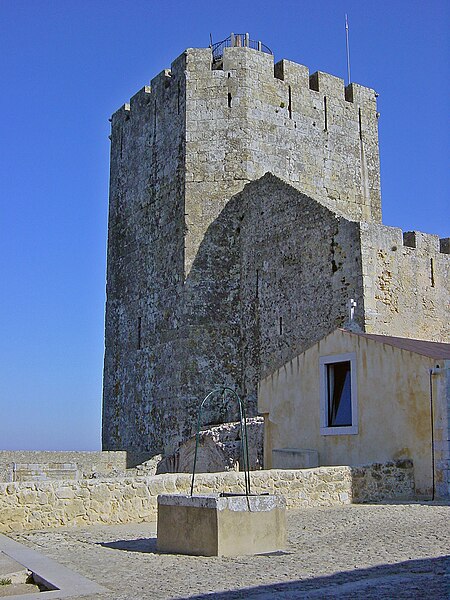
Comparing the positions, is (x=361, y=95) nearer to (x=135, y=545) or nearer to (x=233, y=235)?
(x=233, y=235)

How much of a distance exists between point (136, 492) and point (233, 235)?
1147 cm

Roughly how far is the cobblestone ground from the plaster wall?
228 centimetres

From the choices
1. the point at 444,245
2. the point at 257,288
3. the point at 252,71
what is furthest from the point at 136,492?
the point at 252,71

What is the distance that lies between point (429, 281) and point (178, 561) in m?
11.7

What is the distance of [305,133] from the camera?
21328mm

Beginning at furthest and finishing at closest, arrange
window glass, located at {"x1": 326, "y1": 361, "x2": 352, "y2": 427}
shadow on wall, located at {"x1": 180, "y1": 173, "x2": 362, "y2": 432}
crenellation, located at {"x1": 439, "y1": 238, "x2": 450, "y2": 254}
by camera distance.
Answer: crenellation, located at {"x1": 439, "y1": 238, "x2": 450, "y2": 254} < shadow on wall, located at {"x1": 180, "y1": 173, "x2": 362, "y2": 432} < window glass, located at {"x1": 326, "y1": 361, "x2": 352, "y2": 427}

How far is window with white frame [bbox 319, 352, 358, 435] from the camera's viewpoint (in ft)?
40.2

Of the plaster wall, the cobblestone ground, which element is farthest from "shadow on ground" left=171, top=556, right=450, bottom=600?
the plaster wall

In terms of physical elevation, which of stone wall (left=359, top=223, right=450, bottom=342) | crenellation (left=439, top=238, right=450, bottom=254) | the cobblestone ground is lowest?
the cobblestone ground

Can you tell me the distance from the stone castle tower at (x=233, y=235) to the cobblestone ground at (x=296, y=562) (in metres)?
8.27

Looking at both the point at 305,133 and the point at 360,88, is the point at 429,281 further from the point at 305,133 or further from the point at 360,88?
the point at 360,88

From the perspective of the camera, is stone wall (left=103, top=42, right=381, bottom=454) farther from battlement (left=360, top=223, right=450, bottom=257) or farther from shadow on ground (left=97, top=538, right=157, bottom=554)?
shadow on ground (left=97, top=538, right=157, bottom=554)

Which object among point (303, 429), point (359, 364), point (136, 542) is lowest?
point (136, 542)

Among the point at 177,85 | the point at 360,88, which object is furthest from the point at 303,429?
the point at 360,88
